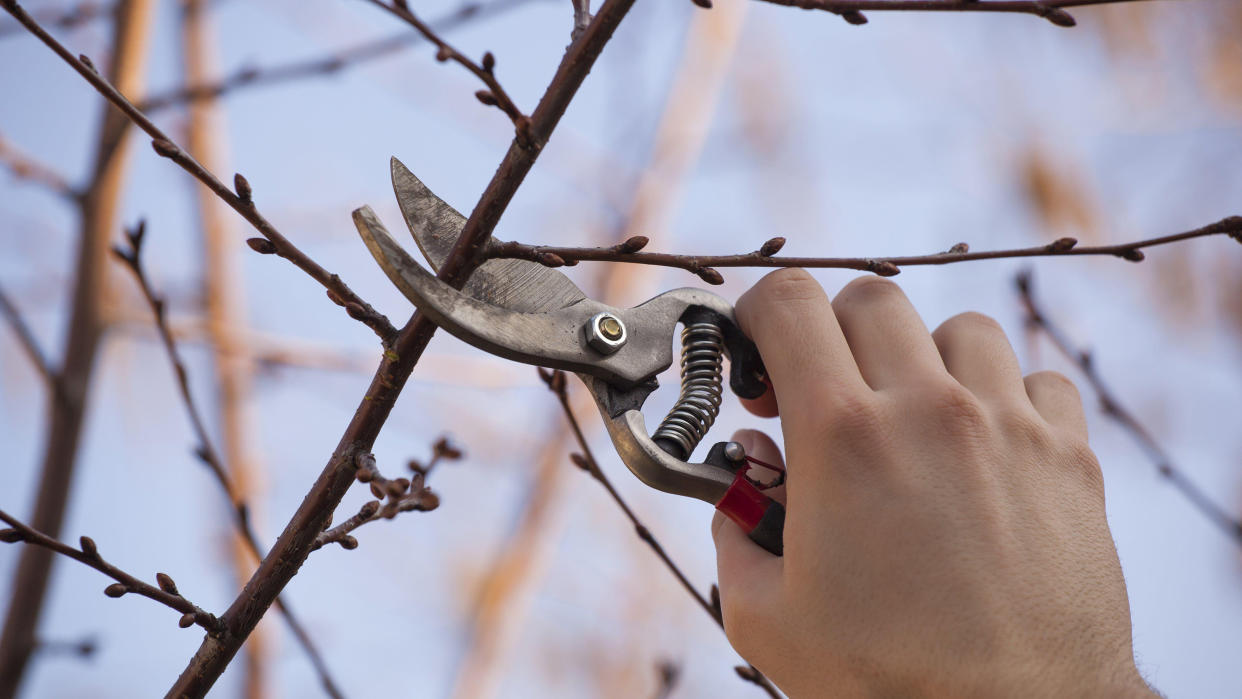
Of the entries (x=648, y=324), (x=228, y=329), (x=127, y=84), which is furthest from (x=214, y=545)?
(x=648, y=324)

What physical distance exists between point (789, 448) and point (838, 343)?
18cm

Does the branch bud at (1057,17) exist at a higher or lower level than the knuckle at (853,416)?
higher

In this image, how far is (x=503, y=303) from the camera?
148cm

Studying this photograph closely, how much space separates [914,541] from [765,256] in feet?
1.35

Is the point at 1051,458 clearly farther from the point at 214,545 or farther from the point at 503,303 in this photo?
the point at 214,545

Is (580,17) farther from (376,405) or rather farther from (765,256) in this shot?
(376,405)

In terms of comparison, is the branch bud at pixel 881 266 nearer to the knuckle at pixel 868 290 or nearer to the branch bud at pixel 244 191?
the knuckle at pixel 868 290

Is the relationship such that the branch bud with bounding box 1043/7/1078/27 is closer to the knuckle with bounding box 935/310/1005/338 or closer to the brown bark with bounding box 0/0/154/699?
the knuckle with bounding box 935/310/1005/338

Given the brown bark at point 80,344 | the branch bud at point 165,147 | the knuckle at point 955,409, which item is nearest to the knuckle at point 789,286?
the knuckle at point 955,409

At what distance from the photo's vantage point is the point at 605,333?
1.58 meters

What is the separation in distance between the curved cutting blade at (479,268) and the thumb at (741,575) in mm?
436

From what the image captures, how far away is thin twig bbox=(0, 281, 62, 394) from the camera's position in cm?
206

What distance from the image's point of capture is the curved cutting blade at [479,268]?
141cm

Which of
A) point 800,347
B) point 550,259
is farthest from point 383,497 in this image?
point 800,347
